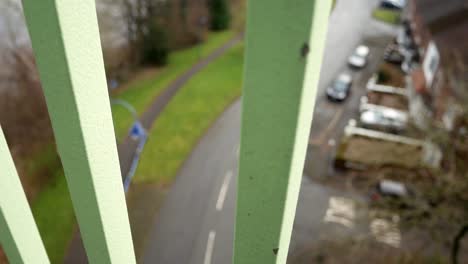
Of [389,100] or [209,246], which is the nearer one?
[209,246]

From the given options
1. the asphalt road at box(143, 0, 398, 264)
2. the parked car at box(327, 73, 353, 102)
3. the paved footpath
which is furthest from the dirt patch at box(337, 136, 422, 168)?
the paved footpath

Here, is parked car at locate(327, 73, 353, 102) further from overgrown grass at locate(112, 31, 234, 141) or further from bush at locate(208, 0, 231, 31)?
bush at locate(208, 0, 231, 31)

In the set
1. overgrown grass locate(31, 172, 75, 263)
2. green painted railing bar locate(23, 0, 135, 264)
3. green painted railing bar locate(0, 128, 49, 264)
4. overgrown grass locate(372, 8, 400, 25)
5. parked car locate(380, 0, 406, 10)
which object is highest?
green painted railing bar locate(23, 0, 135, 264)

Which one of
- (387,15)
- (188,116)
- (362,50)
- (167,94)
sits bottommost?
(188,116)

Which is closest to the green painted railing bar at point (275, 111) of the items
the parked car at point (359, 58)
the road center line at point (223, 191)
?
the road center line at point (223, 191)

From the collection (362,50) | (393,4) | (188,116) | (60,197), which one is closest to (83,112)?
(60,197)

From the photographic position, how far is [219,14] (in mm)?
18438

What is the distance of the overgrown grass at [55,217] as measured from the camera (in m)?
7.66

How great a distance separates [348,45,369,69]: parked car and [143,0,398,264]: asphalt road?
1.71 m

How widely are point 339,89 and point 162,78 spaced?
742 centimetres

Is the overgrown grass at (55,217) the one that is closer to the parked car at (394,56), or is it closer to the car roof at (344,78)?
the car roof at (344,78)

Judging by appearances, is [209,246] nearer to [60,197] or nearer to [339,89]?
[60,197]

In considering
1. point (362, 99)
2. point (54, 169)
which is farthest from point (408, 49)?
point (54, 169)

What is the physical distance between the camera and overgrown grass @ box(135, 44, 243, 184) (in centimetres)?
1074
